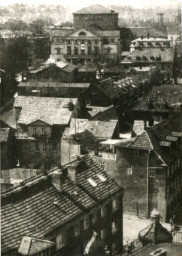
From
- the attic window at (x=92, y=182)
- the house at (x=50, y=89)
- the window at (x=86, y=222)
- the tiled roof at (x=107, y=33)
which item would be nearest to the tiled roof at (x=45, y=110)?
the house at (x=50, y=89)

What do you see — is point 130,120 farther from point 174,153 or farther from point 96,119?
point 174,153

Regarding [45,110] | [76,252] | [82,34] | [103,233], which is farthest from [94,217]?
[82,34]

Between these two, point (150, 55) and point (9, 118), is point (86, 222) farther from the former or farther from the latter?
point (150, 55)

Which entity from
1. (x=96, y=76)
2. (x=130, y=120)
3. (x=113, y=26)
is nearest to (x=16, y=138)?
(x=130, y=120)

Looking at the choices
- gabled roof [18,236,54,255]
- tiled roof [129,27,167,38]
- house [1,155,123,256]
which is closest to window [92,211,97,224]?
house [1,155,123,256]

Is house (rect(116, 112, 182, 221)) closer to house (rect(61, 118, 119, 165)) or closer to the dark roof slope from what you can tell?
house (rect(61, 118, 119, 165))

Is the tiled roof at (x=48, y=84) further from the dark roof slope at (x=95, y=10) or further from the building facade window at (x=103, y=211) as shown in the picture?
the building facade window at (x=103, y=211)
